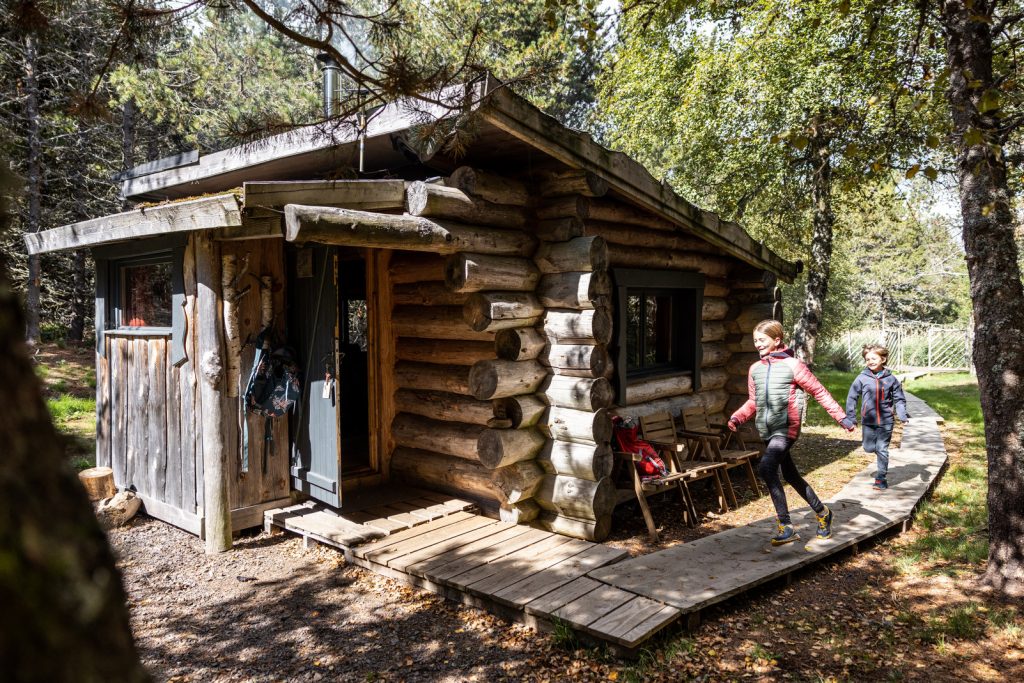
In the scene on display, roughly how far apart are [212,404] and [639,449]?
4.44 meters

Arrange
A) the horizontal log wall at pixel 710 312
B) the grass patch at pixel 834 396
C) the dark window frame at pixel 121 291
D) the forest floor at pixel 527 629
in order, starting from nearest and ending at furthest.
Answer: the forest floor at pixel 527 629 → the dark window frame at pixel 121 291 → the horizontal log wall at pixel 710 312 → the grass patch at pixel 834 396

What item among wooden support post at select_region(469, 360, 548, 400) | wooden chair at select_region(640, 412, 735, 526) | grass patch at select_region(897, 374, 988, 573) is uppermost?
wooden support post at select_region(469, 360, 548, 400)

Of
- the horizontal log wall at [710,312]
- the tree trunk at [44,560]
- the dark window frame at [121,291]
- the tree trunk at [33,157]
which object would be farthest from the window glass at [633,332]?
the tree trunk at [33,157]

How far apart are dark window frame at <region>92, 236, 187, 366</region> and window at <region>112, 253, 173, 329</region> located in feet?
0.04

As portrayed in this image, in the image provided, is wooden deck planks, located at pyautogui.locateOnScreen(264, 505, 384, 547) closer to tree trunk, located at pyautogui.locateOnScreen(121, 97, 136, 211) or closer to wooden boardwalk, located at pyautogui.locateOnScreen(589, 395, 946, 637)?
wooden boardwalk, located at pyautogui.locateOnScreen(589, 395, 946, 637)

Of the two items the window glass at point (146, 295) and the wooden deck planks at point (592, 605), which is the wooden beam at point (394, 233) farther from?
the wooden deck planks at point (592, 605)

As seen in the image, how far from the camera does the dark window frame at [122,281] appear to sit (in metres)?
6.56

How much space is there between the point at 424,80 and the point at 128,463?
6.45 metres

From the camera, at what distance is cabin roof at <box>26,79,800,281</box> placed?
555 centimetres

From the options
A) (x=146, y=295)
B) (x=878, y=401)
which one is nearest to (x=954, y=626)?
(x=878, y=401)

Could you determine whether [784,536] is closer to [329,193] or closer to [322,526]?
[322,526]

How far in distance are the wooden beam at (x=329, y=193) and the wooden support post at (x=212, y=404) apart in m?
1.53

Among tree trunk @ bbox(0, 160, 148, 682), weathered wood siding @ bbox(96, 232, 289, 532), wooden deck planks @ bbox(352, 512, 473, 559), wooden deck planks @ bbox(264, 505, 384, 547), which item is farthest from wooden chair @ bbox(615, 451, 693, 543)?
tree trunk @ bbox(0, 160, 148, 682)

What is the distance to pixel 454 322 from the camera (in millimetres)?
7160
